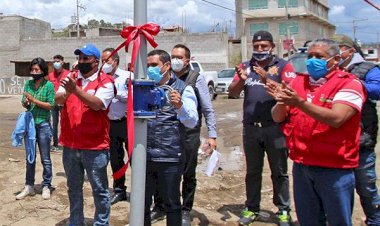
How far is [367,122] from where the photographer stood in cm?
395

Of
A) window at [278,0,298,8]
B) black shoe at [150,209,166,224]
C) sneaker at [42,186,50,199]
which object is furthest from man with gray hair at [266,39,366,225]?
window at [278,0,298,8]

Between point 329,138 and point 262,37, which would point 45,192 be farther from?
point 329,138

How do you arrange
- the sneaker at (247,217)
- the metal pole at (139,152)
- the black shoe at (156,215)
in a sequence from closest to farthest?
1. the metal pole at (139,152)
2. the sneaker at (247,217)
3. the black shoe at (156,215)

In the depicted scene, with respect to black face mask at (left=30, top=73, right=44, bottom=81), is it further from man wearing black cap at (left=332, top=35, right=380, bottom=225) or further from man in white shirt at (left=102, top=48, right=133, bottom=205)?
man wearing black cap at (left=332, top=35, right=380, bottom=225)

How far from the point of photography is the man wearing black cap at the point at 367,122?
150 inches

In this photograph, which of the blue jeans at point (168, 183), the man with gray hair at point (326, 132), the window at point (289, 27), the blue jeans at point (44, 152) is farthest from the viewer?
the window at point (289, 27)

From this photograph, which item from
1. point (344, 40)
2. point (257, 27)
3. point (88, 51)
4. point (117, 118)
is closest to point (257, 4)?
point (257, 27)

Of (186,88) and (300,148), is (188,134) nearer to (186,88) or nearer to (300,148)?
(186,88)

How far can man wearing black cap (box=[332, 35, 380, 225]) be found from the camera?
12.5 feet

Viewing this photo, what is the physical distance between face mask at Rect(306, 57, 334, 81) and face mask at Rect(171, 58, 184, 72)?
181 cm

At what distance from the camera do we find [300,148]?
317cm

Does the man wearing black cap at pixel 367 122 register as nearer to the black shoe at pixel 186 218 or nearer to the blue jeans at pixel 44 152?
the black shoe at pixel 186 218

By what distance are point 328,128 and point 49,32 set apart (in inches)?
1762

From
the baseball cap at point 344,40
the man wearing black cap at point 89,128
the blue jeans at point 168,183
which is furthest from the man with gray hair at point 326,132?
the man wearing black cap at point 89,128
